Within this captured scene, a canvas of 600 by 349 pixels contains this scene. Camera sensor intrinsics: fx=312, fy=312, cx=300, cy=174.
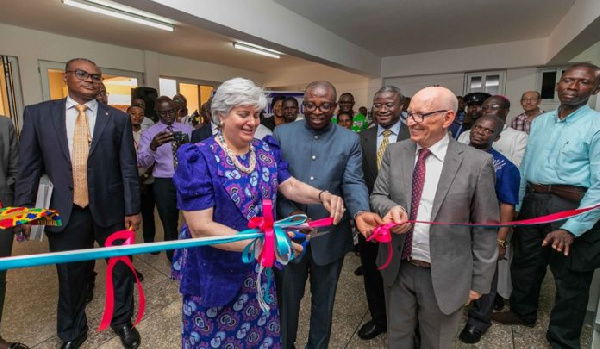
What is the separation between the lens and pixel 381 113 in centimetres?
250

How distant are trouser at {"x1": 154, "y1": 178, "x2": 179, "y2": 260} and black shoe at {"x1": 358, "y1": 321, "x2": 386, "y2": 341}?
2302 millimetres

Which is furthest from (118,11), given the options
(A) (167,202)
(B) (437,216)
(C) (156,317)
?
(B) (437,216)

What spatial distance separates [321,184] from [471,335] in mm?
1745

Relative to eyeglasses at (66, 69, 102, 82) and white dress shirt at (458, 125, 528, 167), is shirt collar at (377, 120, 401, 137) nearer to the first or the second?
white dress shirt at (458, 125, 528, 167)

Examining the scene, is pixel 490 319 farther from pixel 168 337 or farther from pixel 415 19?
pixel 415 19

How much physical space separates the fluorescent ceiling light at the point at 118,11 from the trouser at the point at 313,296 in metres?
5.58

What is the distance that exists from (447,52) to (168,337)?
8.93m

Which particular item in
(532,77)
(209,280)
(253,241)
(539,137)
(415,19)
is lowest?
(209,280)

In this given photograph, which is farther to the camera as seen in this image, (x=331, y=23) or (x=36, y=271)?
(x=331, y=23)

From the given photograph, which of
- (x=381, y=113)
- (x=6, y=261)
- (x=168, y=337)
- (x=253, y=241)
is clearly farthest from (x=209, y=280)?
(x=381, y=113)

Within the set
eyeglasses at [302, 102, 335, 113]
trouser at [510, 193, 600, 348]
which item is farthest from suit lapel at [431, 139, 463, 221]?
trouser at [510, 193, 600, 348]

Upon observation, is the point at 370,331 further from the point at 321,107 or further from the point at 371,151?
the point at 321,107

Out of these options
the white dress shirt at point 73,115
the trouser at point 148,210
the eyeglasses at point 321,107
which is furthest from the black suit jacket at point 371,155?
the trouser at point 148,210

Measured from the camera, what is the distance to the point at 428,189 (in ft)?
5.03
